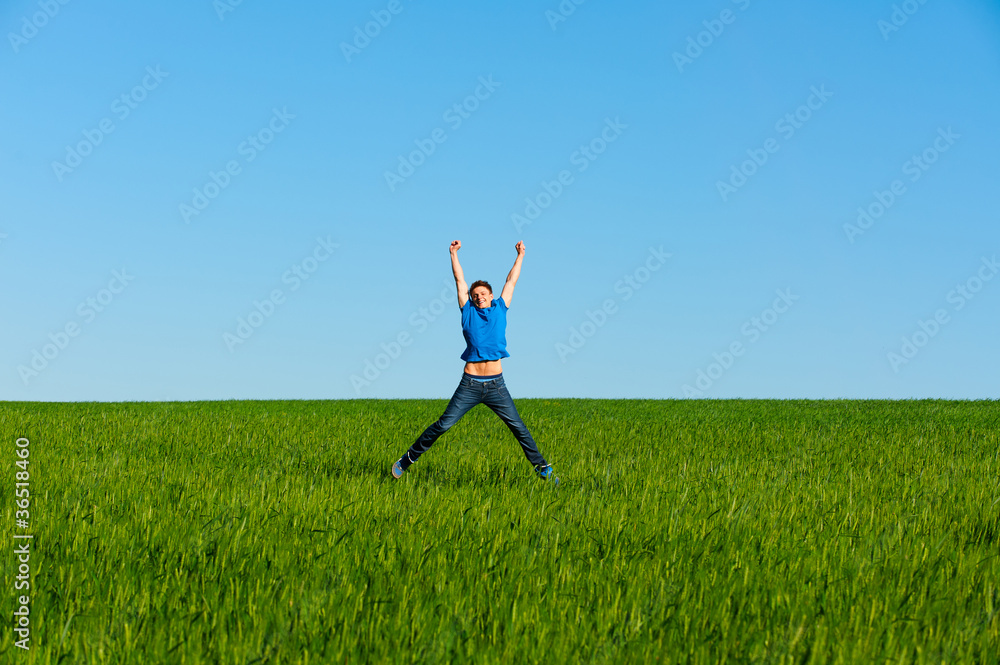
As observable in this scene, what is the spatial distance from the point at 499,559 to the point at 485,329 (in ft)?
11.9

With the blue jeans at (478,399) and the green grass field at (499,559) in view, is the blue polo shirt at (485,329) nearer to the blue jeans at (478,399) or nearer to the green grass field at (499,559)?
the blue jeans at (478,399)

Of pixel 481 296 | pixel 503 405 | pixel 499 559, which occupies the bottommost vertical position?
pixel 499 559

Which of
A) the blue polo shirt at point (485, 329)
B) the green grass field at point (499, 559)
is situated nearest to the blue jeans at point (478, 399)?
the blue polo shirt at point (485, 329)

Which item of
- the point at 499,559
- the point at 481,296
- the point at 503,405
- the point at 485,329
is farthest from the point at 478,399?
the point at 499,559

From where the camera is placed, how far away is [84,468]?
9.98 m

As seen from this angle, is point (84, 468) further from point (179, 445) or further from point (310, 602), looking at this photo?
point (310, 602)

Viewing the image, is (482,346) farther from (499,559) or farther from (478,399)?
(499,559)

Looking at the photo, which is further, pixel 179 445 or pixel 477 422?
pixel 477 422

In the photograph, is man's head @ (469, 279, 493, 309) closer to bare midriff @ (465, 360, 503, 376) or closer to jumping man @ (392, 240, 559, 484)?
jumping man @ (392, 240, 559, 484)

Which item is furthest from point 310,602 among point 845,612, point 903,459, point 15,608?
point 903,459

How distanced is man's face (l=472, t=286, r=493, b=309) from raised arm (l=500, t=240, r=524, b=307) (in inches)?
7.1

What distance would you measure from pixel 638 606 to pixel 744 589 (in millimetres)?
860

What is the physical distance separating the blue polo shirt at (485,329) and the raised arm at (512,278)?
0.07m

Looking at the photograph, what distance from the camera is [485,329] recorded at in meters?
8.81
